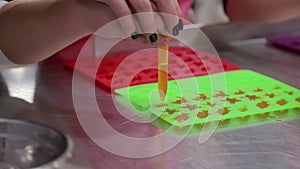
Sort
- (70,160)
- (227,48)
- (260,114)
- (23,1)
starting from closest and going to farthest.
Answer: (70,160)
(260,114)
(23,1)
(227,48)

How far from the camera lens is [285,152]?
62 cm

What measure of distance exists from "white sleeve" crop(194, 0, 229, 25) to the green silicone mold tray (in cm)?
29

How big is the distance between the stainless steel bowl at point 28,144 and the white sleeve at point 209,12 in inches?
20.5

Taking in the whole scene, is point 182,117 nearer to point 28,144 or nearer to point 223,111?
point 223,111

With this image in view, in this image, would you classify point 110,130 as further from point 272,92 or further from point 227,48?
point 227,48

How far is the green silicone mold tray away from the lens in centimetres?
71

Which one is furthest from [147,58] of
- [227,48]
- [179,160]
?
[179,160]

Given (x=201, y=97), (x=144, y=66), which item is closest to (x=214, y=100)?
(x=201, y=97)

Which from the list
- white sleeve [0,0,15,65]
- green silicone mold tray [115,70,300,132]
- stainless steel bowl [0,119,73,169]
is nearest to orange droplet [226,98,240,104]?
green silicone mold tray [115,70,300,132]

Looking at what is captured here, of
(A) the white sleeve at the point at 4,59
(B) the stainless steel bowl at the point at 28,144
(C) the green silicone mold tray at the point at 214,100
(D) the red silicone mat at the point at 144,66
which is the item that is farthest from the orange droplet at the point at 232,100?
(A) the white sleeve at the point at 4,59

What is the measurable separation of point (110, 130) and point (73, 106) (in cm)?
10

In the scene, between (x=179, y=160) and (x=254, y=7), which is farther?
(x=254, y=7)

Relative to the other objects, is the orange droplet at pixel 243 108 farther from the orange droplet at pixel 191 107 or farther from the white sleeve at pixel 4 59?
the white sleeve at pixel 4 59

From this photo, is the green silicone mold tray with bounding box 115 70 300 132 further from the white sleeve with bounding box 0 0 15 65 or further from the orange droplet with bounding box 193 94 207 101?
the white sleeve with bounding box 0 0 15 65
